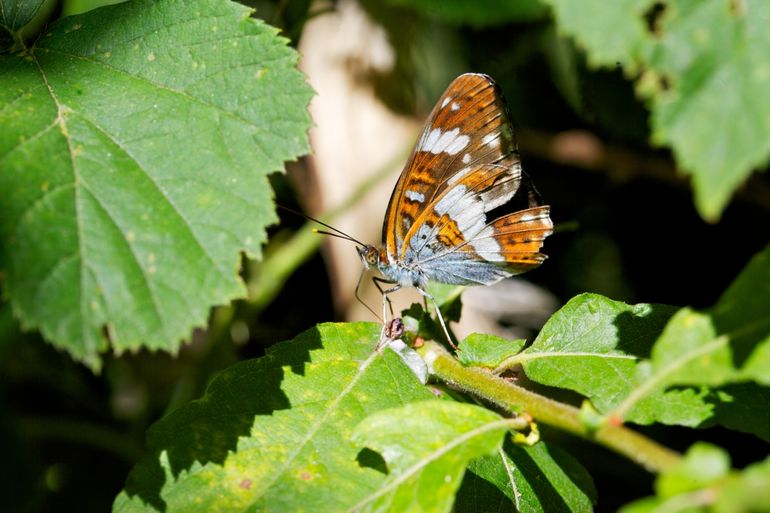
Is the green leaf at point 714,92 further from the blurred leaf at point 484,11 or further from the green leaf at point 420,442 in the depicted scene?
the blurred leaf at point 484,11

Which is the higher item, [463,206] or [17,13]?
[17,13]

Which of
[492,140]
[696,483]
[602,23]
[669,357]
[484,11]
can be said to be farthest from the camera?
[484,11]

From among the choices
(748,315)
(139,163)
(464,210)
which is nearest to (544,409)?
(748,315)

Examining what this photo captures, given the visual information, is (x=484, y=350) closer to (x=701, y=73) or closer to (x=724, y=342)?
(x=724, y=342)

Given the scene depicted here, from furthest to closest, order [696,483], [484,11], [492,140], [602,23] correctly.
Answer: [484,11], [492,140], [602,23], [696,483]

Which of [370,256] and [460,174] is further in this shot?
[370,256]

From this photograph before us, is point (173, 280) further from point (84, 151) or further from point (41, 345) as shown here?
point (41, 345)

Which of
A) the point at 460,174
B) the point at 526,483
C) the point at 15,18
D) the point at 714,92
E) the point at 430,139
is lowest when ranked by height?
the point at 526,483
